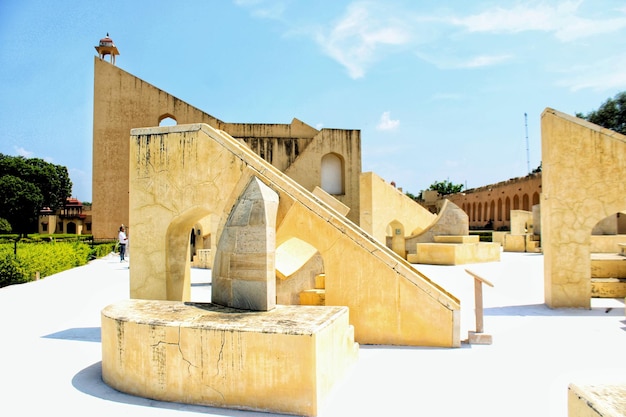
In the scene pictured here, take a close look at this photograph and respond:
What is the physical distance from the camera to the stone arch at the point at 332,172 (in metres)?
20.4

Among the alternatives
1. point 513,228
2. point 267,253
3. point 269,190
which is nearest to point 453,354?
point 267,253

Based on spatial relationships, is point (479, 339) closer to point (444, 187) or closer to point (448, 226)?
point (448, 226)

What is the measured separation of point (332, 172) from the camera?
2048 centimetres

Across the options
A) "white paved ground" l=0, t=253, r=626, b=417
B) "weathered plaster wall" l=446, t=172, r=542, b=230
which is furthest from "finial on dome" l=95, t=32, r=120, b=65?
"weathered plaster wall" l=446, t=172, r=542, b=230

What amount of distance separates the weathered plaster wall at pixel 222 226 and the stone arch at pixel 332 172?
13.9 m

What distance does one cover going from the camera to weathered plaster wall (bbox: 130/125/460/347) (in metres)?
5.50

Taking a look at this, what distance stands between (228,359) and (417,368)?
2.15 meters

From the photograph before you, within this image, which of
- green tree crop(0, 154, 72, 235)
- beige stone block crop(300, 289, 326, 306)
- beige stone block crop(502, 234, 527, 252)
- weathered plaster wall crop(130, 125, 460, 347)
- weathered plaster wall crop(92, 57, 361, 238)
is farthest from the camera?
green tree crop(0, 154, 72, 235)

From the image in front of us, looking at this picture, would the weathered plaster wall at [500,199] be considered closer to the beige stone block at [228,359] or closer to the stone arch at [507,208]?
the stone arch at [507,208]

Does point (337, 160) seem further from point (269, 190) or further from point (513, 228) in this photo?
point (269, 190)

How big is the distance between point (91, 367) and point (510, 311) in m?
6.98

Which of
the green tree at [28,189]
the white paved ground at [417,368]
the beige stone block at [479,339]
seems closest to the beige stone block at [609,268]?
the white paved ground at [417,368]

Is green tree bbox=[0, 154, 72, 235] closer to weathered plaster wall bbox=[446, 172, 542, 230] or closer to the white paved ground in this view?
the white paved ground

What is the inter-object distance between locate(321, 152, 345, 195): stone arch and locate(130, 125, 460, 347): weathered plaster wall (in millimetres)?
13921
